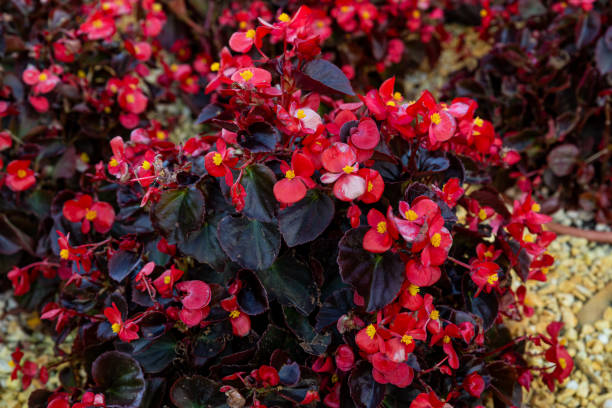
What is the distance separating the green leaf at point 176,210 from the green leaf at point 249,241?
0.06 meters

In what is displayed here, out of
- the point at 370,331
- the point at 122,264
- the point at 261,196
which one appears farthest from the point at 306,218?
the point at 122,264

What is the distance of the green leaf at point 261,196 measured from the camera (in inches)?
36.6

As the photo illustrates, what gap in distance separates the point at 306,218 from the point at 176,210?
0.25m

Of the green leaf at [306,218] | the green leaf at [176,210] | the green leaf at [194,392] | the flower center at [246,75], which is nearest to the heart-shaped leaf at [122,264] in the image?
the green leaf at [176,210]

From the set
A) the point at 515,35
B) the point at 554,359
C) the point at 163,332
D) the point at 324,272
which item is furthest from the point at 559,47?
the point at 163,332

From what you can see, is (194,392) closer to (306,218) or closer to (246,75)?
(306,218)

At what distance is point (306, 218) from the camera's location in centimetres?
96

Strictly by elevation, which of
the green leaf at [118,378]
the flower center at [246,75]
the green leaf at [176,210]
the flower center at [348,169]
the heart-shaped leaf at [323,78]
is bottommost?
the green leaf at [118,378]

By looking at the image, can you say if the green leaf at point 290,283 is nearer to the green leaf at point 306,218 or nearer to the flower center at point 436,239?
the green leaf at point 306,218

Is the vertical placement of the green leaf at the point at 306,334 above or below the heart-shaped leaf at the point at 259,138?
below

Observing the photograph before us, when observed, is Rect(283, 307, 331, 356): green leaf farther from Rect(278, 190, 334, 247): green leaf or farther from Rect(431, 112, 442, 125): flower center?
Answer: Rect(431, 112, 442, 125): flower center

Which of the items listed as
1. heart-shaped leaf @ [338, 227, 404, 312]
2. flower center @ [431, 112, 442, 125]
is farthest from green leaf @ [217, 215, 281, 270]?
flower center @ [431, 112, 442, 125]

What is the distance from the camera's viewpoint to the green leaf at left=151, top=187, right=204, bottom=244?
1002 millimetres

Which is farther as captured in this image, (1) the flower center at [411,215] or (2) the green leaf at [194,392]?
(2) the green leaf at [194,392]
